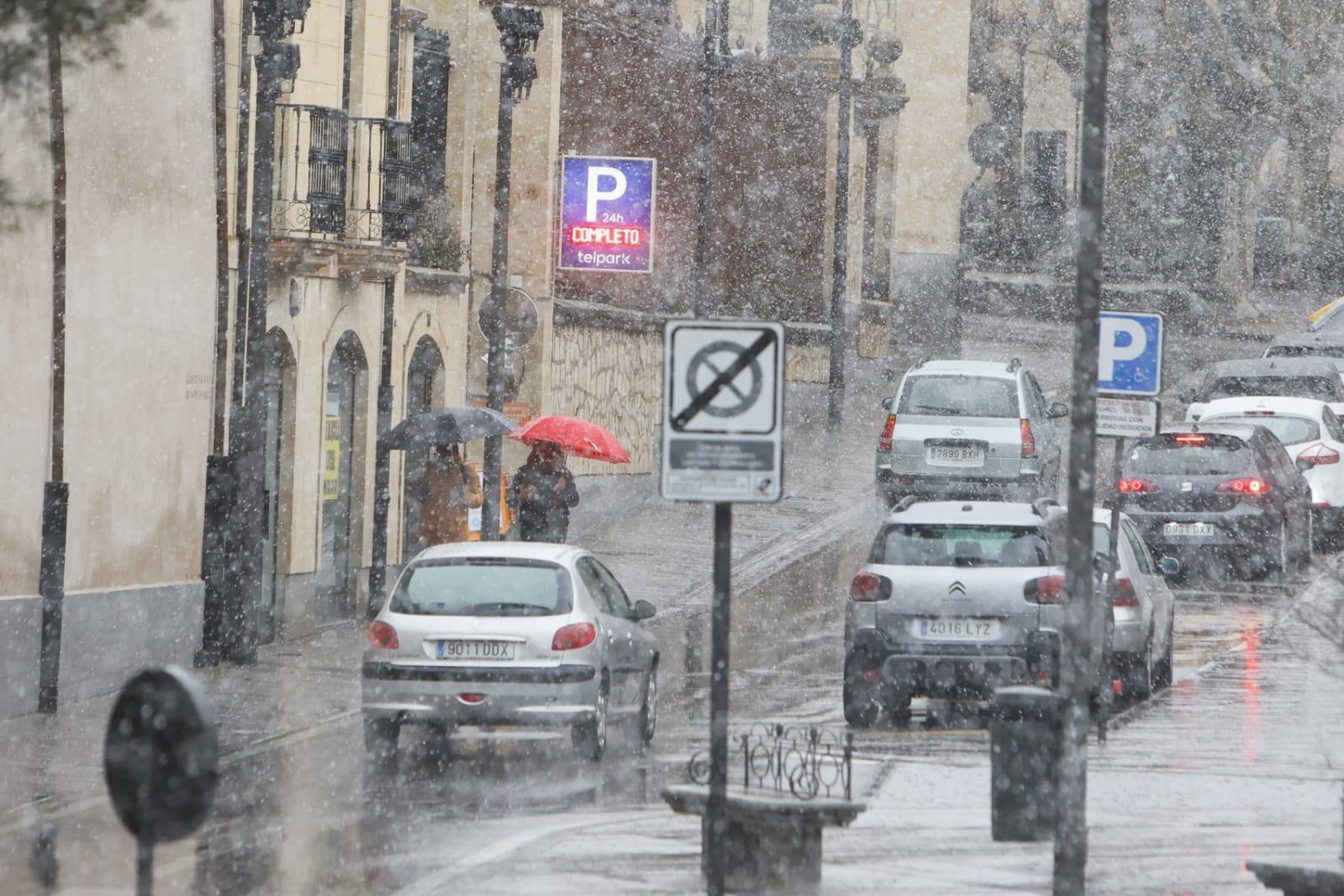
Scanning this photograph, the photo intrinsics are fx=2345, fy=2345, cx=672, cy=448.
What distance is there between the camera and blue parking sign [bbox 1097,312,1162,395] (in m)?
15.1

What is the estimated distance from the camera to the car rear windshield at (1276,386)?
31859 millimetres

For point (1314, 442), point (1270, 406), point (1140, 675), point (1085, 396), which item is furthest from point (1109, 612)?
point (1270, 406)

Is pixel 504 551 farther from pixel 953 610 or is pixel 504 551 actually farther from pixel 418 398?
pixel 418 398

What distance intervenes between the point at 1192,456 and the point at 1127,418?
8280 mm

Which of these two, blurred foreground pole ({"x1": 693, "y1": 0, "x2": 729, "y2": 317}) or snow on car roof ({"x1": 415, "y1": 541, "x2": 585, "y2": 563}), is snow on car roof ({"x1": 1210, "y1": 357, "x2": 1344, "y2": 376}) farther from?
snow on car roof ({"x1": 415, "y1": 541, "x2": 585, "y2": 563})

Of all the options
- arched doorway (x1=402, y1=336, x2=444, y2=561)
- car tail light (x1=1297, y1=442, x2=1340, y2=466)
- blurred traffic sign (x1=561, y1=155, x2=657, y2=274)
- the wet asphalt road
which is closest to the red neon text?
blurred traffic sign (x1=561, y1=155, x2=657, y2=274)

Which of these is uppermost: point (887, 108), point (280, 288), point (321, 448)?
point (887, 108)

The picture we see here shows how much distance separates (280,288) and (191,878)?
11219 mm

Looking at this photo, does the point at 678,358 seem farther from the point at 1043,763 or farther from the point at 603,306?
the point at 603,306

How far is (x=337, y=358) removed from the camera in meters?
23.2

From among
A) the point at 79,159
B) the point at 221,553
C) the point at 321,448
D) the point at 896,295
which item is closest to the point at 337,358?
the point at 321,448

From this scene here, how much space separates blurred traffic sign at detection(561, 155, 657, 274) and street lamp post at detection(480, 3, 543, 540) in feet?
19.7

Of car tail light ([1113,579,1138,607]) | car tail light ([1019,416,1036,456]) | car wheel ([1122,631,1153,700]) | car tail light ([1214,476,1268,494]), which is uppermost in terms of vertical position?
car tail light ([1019,416,1036,456])

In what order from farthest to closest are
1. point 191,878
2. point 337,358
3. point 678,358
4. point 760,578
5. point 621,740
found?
point 760,578, point 337,358, point 621,740, point 191,878, point 678,358
